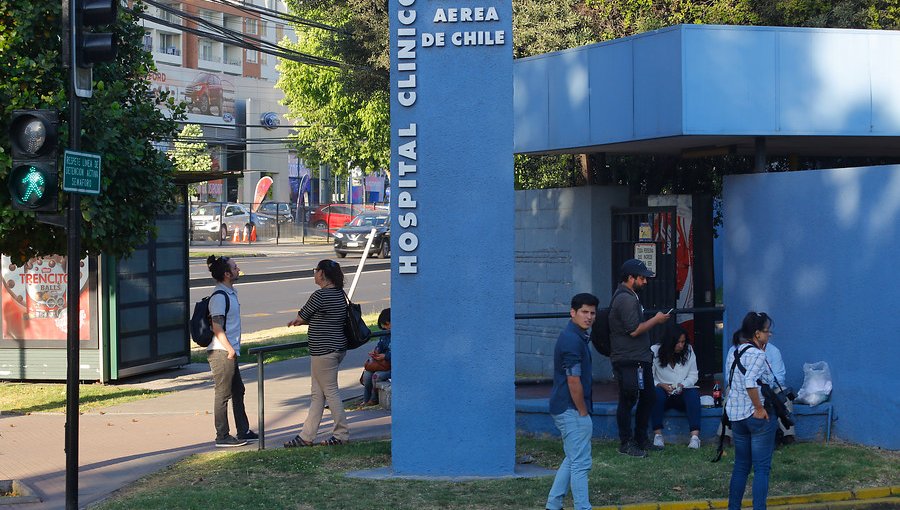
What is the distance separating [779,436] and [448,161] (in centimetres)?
397

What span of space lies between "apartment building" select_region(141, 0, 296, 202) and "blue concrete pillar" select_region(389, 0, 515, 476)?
53.6 metres

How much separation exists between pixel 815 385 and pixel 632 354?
1.92 meters

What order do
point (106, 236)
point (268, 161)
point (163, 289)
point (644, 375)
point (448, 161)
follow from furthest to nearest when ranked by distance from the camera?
1. point (268, 161)
2. point (163, 289)
3. point (106, 236)
4. point (644, 375)
5. point (448, 161)

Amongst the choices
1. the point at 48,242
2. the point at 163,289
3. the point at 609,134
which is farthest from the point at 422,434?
the point at 163,289

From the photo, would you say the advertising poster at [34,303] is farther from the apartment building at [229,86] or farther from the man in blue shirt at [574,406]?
the apartment building at [229,86]

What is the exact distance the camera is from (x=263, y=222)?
2088 inches

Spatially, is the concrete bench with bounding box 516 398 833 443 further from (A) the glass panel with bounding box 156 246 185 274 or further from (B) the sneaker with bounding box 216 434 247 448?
(A) the glass panel with bounding box 156 246 185 274

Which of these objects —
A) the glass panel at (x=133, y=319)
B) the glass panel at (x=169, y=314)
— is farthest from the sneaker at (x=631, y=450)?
the glass panel at (x=169, y=314)

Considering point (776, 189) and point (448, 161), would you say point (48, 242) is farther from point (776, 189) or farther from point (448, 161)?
point (776, 189)

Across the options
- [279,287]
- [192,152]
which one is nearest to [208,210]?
[192,152]

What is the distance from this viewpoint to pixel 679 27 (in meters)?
10.4

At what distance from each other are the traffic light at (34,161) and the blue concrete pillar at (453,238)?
2.66 m

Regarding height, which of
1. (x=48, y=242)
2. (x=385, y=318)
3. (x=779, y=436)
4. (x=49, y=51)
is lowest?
(x=779, y=436)

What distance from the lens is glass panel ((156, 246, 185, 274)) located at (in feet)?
50.8
